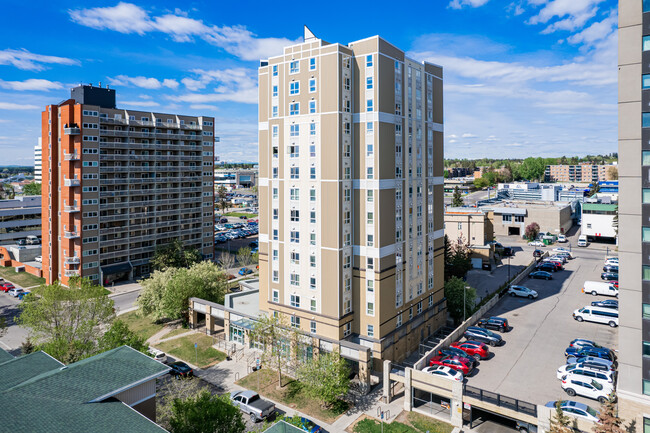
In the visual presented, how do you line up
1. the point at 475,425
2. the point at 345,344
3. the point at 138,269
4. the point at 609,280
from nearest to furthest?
the point at 475,425 → the point at 345,344 → the point at 609,280 → the point at 138,269

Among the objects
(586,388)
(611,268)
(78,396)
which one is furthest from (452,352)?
(611,268)

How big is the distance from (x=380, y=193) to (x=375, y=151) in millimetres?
4129

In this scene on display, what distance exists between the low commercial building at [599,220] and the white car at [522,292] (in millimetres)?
49445

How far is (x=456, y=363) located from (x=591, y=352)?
46.1ft

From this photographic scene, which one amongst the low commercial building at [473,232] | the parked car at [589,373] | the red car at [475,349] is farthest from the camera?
the low commercial building at [473,232]

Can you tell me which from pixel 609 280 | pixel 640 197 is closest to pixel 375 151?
pixel 640 197

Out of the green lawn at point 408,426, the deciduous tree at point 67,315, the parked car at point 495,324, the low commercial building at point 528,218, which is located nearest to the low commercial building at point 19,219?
the deciduous tree at point 67,315

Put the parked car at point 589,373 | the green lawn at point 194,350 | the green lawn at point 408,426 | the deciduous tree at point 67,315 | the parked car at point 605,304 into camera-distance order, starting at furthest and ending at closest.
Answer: the parked car at point 605,304 < the green lawn at point 194,350 < the deciduous tree at point 67,315 < the parked car at point 589,373 < the green lawn at point 408,426

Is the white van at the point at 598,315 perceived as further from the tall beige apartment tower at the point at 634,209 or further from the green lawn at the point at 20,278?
the green lawn at the point at 20,278

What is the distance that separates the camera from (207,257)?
88.5 m

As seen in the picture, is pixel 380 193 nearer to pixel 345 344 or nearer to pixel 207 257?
pixel 345 344

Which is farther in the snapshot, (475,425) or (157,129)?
(157,129)

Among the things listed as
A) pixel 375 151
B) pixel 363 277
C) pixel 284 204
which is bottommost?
pixel 363 277

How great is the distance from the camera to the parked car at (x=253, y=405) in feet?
111
